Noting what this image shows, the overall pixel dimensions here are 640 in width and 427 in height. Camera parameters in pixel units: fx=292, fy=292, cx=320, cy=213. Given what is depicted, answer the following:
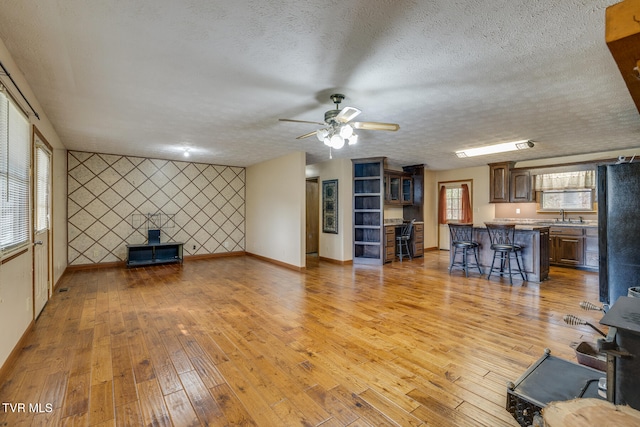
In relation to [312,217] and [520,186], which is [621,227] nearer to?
[520,186]

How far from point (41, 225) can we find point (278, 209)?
3.69m

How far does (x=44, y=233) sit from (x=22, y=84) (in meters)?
1.95

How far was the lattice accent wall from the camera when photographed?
5.64 metres

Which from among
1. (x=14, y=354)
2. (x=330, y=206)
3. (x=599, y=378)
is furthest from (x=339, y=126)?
(x=330, y=206)

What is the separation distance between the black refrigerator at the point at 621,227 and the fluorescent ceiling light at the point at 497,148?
215 centimetres

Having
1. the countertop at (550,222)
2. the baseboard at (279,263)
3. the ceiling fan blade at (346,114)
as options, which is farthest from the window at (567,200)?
the ceiling fan blade at (346,114)

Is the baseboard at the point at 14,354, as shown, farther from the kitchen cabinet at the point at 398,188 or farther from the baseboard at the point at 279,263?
the kitchen cabinet at the point at 398,188

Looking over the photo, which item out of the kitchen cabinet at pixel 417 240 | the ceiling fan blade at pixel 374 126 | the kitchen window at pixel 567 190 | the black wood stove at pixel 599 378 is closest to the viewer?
the black wood stove at pixel 599 378

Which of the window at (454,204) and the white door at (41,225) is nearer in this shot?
the white door at (41,225)

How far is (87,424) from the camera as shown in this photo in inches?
61.7

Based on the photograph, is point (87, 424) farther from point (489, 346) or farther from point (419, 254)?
point (419, 254)

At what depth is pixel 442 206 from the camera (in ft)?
26.7

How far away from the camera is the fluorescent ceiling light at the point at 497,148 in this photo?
4.68 m

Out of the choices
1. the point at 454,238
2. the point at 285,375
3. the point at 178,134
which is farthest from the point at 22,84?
the point at 454,238
